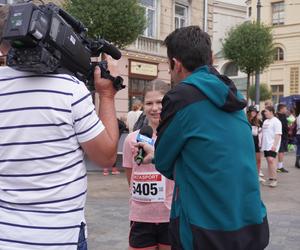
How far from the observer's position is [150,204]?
307 cm

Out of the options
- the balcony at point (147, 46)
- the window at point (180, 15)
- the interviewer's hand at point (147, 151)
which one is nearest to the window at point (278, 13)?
the window at point (180, 15)

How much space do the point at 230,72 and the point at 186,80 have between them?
2082 inches

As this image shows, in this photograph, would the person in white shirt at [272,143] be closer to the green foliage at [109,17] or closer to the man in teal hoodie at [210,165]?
the green foliage at [109,17]

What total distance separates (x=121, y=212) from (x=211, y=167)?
5.32 metres

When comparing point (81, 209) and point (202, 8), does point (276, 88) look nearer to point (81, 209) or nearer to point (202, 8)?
point (202, 8)

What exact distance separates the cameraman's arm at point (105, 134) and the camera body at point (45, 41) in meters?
0.12

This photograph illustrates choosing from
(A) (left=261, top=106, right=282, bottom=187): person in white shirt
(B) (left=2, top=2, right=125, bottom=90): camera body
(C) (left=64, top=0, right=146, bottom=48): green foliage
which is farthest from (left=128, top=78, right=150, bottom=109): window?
(B) (left=2, top=2, right=125, bottom=90): camera body

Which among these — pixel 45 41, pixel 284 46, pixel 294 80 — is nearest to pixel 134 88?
pixel 45 41

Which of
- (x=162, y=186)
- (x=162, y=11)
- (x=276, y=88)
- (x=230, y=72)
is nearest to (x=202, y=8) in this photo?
(x=162, y=11)

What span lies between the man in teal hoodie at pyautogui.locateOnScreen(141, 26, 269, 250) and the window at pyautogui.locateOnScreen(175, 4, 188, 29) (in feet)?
64.2

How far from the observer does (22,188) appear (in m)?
1.87

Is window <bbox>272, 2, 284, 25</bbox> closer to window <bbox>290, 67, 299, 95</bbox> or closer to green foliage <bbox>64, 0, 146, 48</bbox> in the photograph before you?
window <bbox>290, 67, 299, 95</bbox>

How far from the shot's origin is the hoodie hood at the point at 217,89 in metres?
1.97

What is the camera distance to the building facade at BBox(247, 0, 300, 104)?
4309 cm
